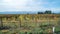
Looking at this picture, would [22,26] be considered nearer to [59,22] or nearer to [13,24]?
[13,24]

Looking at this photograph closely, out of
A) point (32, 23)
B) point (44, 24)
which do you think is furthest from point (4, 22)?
point (44, 24)

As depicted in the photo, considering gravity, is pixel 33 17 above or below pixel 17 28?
above

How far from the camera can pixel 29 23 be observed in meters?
6.57

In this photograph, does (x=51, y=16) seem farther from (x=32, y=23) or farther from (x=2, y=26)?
(x=2, y=26)

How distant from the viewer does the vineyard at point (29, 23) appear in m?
6.42

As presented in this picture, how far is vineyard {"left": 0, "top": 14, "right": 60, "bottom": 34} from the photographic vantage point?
642 cm

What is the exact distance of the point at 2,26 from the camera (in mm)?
6504

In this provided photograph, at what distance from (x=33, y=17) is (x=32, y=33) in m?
0.72

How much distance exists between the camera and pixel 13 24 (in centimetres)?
652

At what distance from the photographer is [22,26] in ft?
21.5

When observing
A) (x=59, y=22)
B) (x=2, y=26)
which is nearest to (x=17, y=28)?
(x=2, y=26)

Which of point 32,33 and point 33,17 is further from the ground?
point 33,17

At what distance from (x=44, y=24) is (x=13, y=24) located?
129cm

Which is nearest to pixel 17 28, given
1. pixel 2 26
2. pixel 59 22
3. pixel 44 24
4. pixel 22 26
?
pixel 22 26
